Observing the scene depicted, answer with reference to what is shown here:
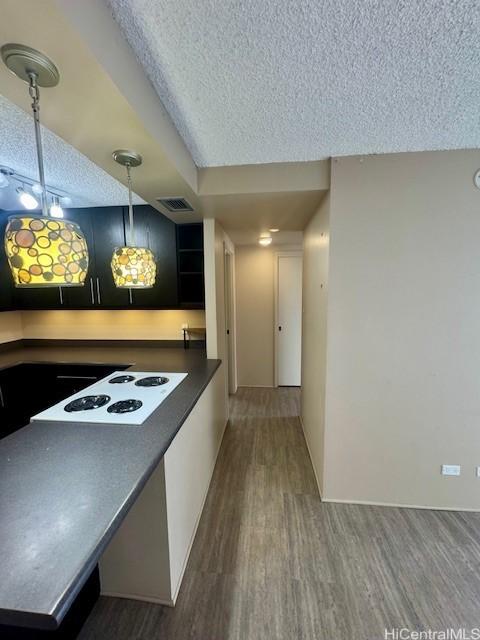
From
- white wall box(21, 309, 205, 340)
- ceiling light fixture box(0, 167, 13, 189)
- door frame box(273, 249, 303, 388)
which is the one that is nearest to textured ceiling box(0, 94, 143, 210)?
ceiling light fixture box(0, 167, 13, 189)

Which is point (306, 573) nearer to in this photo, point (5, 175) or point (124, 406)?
point (124, 406)

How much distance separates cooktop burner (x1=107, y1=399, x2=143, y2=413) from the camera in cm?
149

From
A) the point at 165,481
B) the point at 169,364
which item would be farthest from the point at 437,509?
the point at 169,364

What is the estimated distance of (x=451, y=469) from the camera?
6.52 ft

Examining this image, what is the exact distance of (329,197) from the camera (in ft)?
6.26

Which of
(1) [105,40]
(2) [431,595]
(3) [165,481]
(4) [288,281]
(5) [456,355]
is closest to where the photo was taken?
(1) [105,40]

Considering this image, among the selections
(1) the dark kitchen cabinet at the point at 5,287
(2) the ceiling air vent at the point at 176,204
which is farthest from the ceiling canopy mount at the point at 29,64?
(1) the dark kitchen cabinet at the point at 5,287

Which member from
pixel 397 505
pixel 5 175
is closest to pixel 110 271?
pixel 5 175

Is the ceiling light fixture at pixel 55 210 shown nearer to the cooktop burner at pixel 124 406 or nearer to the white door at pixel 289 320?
the cooktop burner at pixel 124 406

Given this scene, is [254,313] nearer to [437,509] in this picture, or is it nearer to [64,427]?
[437,509]

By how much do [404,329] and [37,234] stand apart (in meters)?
2.08

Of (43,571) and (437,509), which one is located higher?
(43,571)

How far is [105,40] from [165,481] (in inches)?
67.1

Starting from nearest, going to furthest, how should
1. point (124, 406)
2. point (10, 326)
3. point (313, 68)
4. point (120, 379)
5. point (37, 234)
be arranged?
point (37, 234) < point (313, 68) < point (124, 406) < point (120, 379) < point (10, 326)
